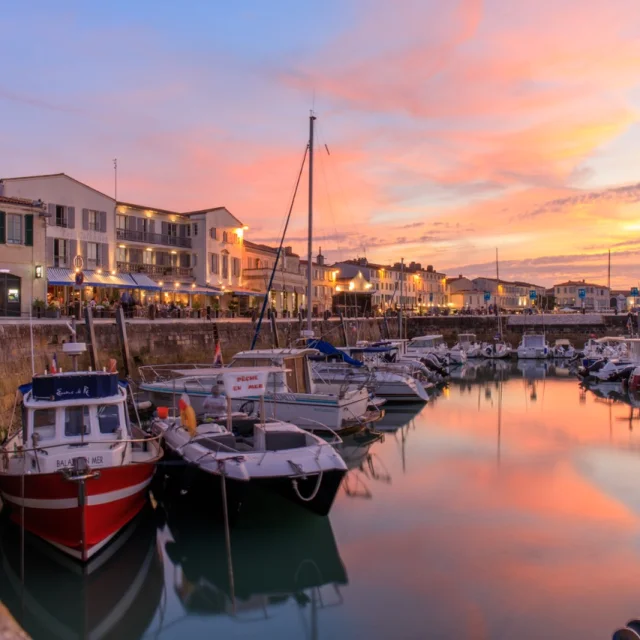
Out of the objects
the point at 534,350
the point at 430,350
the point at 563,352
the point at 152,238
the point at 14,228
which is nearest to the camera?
the point at 14,228

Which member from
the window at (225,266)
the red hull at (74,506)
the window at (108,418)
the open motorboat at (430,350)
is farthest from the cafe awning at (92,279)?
the red hull at (74,506)

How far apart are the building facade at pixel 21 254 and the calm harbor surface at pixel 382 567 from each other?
20.4 meters

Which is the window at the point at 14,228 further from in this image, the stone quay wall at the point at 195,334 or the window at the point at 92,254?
the window at the point at 92,254

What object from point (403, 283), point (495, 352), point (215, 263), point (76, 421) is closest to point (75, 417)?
point (76, 421)

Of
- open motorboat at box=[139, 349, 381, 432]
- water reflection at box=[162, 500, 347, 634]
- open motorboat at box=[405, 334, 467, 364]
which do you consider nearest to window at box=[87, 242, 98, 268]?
open motorboat at box=[405, 334, 467, 364]

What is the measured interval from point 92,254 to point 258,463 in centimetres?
3535

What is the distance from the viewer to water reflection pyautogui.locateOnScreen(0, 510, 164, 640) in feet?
34.3

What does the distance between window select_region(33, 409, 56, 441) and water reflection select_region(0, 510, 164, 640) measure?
6.88 feet

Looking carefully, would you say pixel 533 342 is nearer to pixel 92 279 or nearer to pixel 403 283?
pixel 92 279

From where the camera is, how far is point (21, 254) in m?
32.8

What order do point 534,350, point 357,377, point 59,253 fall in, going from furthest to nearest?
point 534,350
point 59,253
point 357,377

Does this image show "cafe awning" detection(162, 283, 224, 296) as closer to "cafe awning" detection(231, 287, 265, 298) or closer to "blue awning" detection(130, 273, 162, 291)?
"blue awning" detection(130, 273, 162, 291)

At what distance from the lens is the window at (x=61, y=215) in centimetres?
4278

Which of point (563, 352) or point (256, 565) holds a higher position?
point (563, 352)
